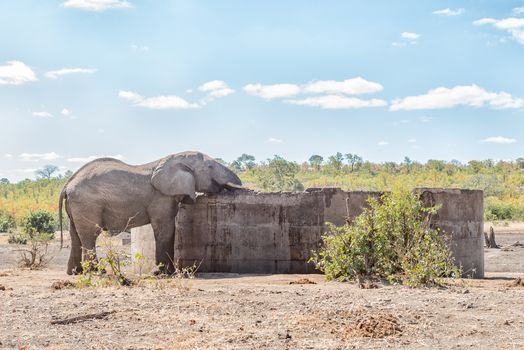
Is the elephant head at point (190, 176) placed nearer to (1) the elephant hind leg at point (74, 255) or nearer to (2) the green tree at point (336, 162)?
(1) the elephant hind leg at point (74, 255)

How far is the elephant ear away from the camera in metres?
13.5

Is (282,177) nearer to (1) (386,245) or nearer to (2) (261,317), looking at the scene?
(1) (386,245)

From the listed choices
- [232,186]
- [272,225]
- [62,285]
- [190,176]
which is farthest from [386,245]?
[62,285]

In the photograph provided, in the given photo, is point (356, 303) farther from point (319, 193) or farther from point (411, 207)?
point (319, 193)

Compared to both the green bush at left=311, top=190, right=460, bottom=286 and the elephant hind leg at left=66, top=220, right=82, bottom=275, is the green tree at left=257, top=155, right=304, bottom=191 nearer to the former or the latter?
the elephant hind leg at left=66, top=220, right=82, bottom=275

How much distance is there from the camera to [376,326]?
24.3 feet

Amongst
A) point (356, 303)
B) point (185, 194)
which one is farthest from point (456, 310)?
point (185, 194)

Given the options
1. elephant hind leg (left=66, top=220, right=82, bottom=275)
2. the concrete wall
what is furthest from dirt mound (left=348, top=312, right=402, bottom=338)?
elephant hind leg (left=66, top=220, right=82, bottom=275)

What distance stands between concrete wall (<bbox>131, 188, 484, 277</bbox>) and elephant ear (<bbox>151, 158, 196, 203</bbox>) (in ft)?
1.25

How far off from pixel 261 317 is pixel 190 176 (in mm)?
5932

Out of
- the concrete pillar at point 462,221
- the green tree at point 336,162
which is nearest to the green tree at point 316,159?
the green tree at point 336,162

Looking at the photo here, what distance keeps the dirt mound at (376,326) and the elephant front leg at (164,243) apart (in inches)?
253

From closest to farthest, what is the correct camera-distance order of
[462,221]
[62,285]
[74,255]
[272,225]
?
[62,285] → [272,225] → [462,221] → [74,255]

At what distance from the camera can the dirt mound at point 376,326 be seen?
724 cm
